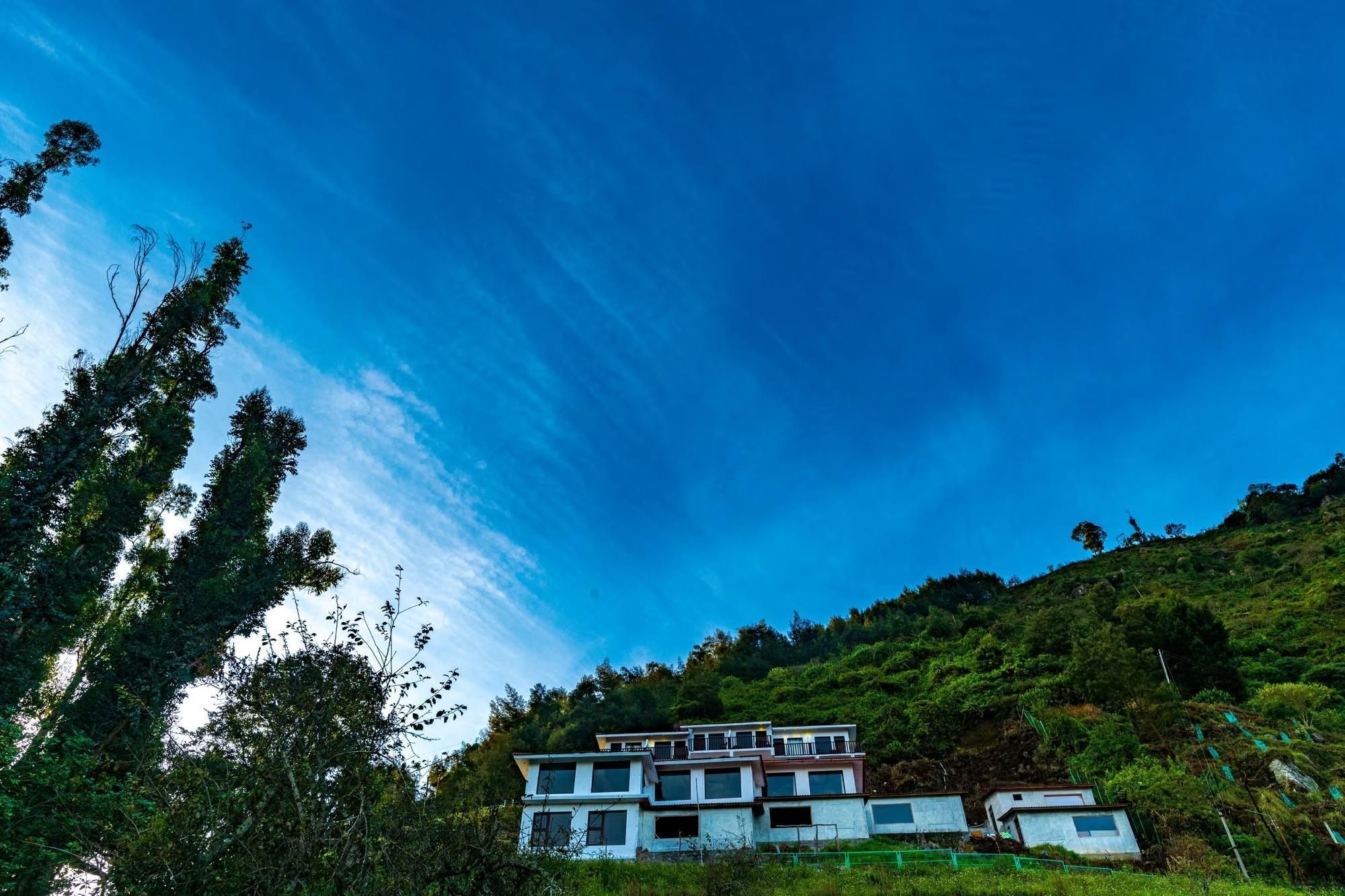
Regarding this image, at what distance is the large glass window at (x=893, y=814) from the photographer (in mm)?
30422

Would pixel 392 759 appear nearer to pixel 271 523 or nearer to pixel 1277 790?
pixel 271 523

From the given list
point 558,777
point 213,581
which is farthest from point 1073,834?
point 213,581

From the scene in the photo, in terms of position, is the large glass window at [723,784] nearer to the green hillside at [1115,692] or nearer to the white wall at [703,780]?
the white wall at [703,780]

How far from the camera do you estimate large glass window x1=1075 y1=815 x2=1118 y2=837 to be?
25.8 metres

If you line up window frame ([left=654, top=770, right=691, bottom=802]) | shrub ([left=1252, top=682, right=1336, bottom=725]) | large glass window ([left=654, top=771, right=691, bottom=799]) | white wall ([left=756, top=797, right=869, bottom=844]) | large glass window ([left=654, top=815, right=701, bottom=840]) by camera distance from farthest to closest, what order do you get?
1. shrub ([left=1252, top=682, right=1336, bottom=725])
2. large glass window ([left=654, top=771, right=691, bottom=799])
3. window frame ([left=654, top=770, right=691, bottom=802])
4. large glass window ([left=654, top=815, right=701, bottom=840])
5. white wall ([left=756, top=797, right=869, bottom=844])

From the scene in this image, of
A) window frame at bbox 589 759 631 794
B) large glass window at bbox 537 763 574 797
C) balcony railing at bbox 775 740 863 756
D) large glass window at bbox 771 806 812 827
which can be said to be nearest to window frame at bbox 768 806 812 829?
large glass window at bbox 771 806 812 827

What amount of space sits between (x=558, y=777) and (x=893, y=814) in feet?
51.1

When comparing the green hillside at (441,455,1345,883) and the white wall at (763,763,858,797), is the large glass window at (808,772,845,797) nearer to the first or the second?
the white wall at (763,763,858,797)

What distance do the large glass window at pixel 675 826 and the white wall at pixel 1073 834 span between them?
1403cm

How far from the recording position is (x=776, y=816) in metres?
32.0

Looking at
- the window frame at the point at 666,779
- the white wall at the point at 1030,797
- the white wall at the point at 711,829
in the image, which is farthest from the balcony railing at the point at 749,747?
the white wall at the point at 1030,797

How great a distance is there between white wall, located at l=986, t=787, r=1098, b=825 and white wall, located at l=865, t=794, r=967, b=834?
1.66 meters

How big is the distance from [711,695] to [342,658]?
52049 millimetres

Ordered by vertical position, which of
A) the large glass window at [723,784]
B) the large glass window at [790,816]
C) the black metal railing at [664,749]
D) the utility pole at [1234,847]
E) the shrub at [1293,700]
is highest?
the shrub at [1293,700]
